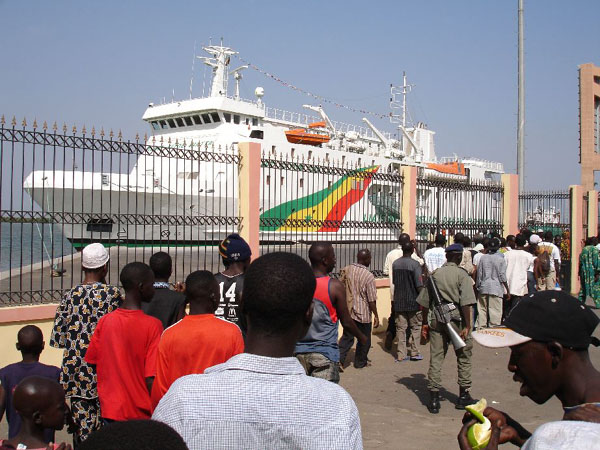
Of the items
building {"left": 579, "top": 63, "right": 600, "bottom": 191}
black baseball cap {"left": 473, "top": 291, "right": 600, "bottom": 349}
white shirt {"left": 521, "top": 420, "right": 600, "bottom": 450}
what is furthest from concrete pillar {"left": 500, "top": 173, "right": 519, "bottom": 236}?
white shirt {"left": 521, "top": 420, "right": 600, "bottom": 450}

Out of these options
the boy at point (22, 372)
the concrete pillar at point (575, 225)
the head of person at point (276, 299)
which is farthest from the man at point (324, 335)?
the concrete pillar at point (575, 225)

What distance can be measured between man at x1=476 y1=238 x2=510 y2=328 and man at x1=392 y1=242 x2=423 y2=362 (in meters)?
1.37

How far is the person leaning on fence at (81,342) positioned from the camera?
372 cm

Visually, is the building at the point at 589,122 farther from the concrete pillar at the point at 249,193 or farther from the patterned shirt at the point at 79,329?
the patterned shirt at the point at 79,329

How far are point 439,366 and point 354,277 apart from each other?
1910 millimetres

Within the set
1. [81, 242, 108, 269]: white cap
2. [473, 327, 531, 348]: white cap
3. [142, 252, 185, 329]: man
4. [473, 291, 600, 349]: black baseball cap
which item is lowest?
[142, 252, 185, 329]: man

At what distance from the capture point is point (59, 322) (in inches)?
150

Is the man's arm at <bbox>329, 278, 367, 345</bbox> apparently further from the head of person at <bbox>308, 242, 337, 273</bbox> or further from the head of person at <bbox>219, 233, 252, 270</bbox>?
the head of person at <bbox>219, 233, 252, 270</bbox>

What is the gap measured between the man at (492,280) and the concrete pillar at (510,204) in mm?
4599

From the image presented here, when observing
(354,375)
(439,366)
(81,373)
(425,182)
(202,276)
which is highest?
(425,182)

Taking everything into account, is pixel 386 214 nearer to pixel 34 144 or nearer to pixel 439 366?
pixel 439 366

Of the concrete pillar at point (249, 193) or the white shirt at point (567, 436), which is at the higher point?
the concrete pillar at point (249, 193)

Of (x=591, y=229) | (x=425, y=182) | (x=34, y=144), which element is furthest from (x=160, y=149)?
(x=591, y=229)

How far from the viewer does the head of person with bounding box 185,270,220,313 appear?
11.1ft
